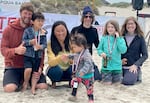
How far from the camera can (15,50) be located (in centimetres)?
559

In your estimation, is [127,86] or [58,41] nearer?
[58,41]

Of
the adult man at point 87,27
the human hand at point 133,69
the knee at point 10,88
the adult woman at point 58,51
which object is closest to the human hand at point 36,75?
the adult woman at point 58,51

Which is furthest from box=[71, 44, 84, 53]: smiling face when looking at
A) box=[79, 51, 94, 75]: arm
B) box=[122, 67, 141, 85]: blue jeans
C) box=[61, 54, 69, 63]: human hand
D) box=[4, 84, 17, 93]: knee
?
box=[122, 67, 141, 85]: blue jeans

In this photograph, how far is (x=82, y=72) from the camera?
17.3ft

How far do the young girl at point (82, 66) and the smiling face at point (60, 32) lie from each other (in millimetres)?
418

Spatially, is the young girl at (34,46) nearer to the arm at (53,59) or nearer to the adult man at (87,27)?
the arm at (53,59)

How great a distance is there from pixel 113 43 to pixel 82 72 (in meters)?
1.45

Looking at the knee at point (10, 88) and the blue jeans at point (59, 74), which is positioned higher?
the blue jeans at point (59, 74)

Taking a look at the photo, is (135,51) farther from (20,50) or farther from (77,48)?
(20,50)

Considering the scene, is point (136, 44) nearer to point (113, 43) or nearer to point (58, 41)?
point (113, 43)

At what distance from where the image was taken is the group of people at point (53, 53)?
213 inches

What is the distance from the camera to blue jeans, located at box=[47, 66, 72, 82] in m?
5.79

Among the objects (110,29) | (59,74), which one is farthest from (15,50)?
(110,29)

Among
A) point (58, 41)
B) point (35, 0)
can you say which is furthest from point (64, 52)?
point (35, 0)
